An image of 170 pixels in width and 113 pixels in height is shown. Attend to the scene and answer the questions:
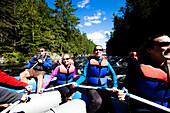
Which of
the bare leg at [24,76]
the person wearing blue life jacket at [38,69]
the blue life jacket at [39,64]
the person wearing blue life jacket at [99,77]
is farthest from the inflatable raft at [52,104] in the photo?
the blue life jacket at [39,64]

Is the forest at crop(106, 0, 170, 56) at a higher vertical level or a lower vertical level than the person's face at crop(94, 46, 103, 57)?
higher

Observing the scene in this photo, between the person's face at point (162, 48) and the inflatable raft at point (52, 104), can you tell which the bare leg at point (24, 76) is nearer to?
the inflatable raft at point (52, 104)

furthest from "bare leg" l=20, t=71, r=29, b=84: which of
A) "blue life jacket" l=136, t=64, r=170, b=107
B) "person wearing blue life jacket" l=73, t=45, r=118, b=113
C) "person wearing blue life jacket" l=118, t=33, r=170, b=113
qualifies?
"blue life jacket" l=136, t=64, r=170, b=107

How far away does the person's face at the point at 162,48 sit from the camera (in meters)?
1.15

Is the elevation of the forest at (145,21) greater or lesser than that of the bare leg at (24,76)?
greater

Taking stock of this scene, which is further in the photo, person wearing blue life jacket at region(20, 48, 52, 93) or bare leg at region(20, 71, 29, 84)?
person wearing blue life jacket at region(20, 48, 52, 93)

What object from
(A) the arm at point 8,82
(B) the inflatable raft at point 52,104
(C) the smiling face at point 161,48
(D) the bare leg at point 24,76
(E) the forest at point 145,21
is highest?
(E) the forest at point 145,21

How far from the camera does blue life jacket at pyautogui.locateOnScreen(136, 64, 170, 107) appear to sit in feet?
3.92

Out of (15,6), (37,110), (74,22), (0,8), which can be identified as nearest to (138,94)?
(37,110)

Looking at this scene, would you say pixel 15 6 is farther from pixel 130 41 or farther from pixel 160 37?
pixel 130 41

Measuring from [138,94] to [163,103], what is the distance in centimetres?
33

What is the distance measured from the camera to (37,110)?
2.04 meters

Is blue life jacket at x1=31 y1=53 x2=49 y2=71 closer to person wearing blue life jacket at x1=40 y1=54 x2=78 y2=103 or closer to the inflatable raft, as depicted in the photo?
person wearing blue life jacket at x1=40 y1=54 x2=78 y2=103

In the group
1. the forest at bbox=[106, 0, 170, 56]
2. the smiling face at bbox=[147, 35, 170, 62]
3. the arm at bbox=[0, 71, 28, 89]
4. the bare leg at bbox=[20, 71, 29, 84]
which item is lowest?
the bare leg at bbox=[20, 71, 29, 84]
